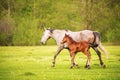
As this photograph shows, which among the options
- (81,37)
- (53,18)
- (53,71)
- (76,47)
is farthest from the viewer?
(53,18)

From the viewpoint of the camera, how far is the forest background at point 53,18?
832 inches

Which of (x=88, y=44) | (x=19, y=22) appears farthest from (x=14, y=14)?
(x=88, y=44)

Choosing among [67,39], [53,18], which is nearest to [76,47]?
[67,39]

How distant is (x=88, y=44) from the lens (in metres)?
15.0

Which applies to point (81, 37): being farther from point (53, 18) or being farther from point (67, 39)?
point (53, 18)

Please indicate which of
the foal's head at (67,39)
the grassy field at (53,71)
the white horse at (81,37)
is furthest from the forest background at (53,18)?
the foal's head at (67,39)

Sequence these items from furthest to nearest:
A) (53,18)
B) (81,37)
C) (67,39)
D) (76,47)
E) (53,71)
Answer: (53,18) → (81,37) → (67,39) → (76,47) → (53,71)

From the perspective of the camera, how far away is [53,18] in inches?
1171

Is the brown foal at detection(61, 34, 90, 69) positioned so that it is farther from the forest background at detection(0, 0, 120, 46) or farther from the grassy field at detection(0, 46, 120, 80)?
the forest background at detection(0, 0, 120, 46)

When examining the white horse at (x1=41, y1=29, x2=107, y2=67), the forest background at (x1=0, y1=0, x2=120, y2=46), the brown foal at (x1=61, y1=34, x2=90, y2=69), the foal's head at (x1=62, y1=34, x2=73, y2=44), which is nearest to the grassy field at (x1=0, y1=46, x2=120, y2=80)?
the brown foal at (x1=61, y1=34, x2=90, y2=69)

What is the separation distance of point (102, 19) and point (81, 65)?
30.4ft

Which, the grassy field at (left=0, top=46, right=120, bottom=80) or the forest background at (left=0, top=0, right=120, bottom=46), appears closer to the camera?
the grassy field at (left=0, top=46, right=120, bottom=80)

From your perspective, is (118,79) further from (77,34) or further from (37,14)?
(37,14)

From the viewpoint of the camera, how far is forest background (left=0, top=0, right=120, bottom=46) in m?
21.1
